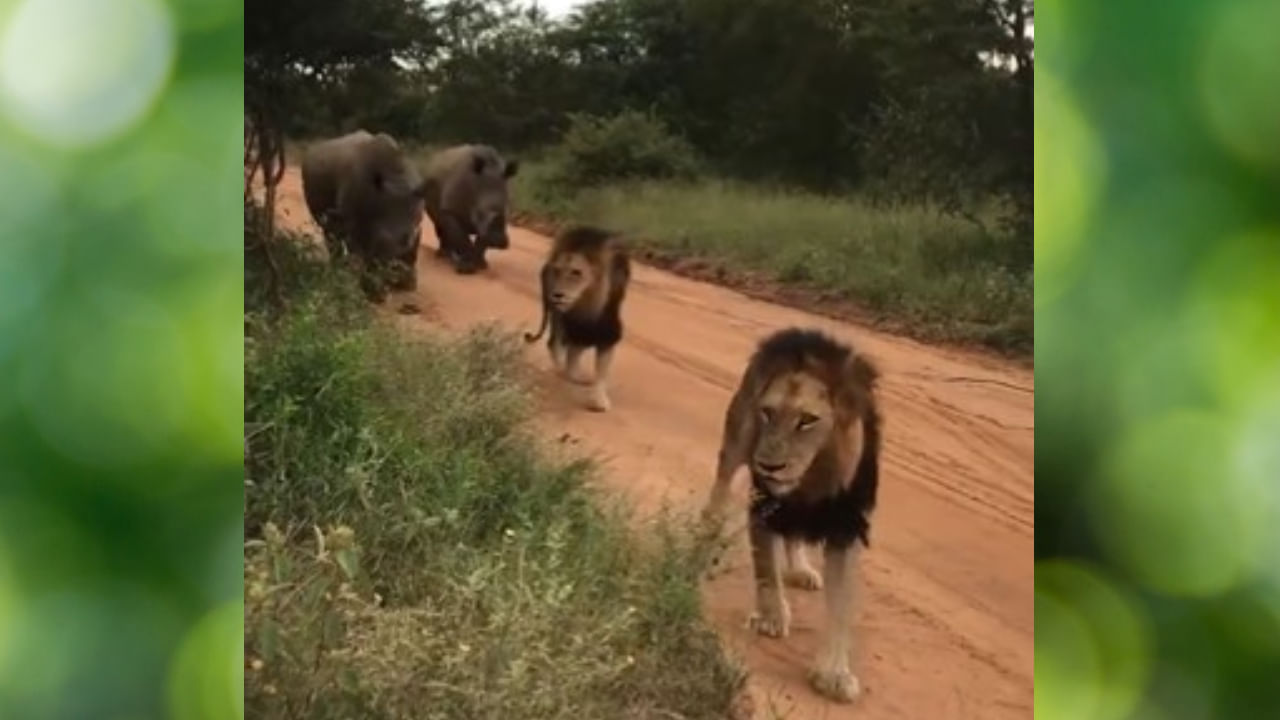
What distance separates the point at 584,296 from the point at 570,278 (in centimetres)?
2

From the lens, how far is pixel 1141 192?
1.66 m

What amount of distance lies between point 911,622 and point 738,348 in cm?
31

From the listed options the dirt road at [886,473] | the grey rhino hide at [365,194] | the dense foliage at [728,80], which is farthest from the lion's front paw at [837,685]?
the grey rhino hide at [365,194]

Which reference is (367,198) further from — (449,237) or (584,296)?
(584,296)

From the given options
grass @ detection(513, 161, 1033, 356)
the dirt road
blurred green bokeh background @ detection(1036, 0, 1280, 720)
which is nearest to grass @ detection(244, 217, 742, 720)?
the dirt road

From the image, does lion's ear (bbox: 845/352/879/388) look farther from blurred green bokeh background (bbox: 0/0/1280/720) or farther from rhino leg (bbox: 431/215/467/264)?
rhino leg (bbox: 431/215/467/264)

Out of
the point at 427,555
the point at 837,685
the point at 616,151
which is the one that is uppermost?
the point at 616,151

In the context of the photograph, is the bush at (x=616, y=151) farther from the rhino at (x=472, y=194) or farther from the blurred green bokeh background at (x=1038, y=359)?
the blurred green bokeh background at (x=1038, y=359)

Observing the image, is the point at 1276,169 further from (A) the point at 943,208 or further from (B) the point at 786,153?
(B) the point at 786,153

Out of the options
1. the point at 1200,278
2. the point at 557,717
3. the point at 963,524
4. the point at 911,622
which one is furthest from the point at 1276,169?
the point at 557,717

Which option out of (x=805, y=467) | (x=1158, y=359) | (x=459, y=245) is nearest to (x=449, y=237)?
(x=459, y=245)

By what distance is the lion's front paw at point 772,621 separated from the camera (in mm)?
1665

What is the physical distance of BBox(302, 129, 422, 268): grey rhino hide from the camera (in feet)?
5.53

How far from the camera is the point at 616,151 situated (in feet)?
5.53
